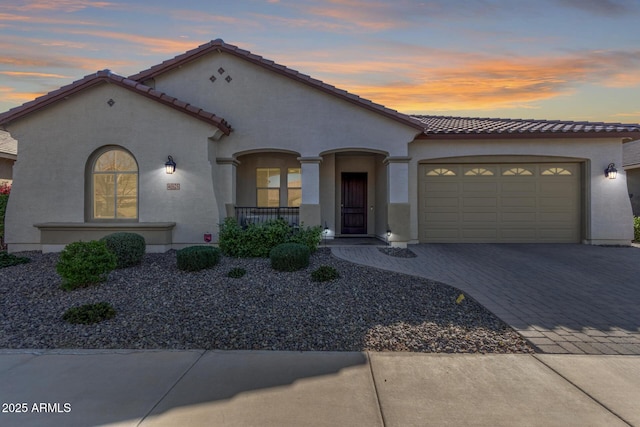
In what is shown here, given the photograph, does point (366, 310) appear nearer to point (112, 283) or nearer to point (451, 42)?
point (112, 283)

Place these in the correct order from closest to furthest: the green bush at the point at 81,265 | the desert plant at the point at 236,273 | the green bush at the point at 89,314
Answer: the green bush at the point at 89,314, the green bush at the point at 81,265, the desert plant at the point at 236,273

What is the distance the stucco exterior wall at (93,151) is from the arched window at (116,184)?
28 centimetres

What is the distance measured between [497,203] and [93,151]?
538 inches

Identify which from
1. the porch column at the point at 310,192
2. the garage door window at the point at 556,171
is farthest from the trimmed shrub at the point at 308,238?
the garage door window at the point at 556,171

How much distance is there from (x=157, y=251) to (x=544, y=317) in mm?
9542

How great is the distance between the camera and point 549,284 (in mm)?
6988

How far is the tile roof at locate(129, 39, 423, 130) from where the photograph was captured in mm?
10539

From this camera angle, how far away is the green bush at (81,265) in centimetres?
612

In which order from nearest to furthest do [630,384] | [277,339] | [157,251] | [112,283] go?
[630,384]
[277,339]
[112,283]
[157,251]

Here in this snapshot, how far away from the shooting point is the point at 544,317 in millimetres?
5102

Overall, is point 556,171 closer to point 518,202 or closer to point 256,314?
point 518,202

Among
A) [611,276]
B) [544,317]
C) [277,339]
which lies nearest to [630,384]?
[544,317]

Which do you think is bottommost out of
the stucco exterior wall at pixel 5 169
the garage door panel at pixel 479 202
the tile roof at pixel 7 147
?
the garage door panel at pixel 479 202

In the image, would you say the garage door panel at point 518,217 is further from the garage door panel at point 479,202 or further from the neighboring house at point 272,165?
the garage door panel at point 479,202
